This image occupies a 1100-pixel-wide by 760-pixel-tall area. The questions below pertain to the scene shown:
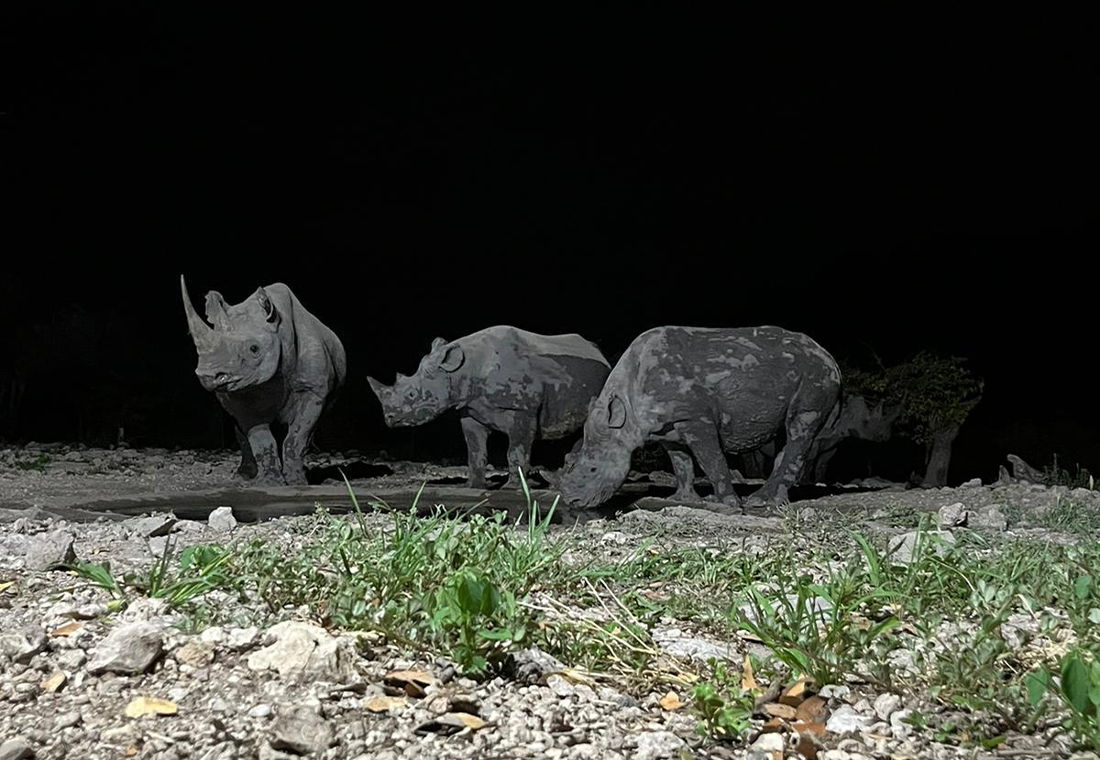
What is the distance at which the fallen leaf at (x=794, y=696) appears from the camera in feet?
7.04

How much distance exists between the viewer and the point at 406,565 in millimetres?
2740

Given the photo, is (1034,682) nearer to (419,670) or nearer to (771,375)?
(419,670)

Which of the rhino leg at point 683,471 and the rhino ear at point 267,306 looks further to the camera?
the rhino ear at point 267,306

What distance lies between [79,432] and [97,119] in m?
7.54

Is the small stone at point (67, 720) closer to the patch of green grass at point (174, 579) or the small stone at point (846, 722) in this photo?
the patch of green grass at point (174, 579)

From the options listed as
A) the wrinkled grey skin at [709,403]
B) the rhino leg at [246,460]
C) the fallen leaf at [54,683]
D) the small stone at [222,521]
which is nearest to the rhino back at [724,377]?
the wrinkled grey skin at [709,403]

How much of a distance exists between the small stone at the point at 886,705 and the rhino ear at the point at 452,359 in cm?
761

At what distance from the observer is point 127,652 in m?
2.07

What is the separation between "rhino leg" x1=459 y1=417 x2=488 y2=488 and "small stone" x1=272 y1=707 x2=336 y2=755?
7802mm

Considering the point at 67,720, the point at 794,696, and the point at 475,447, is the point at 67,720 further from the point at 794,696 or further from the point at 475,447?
the point at 475,447

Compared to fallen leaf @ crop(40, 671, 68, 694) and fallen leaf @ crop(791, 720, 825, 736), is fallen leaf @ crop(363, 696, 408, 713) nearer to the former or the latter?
fallen leaf @ crop(40, 671, 68, 694)

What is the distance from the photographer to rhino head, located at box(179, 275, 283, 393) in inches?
336

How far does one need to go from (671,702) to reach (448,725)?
0.54m

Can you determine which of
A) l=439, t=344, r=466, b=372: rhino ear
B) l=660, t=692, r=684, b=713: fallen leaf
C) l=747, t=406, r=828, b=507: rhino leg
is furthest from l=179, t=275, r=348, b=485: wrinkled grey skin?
l=660, t=692, r=684, b=713: fallen leaf
